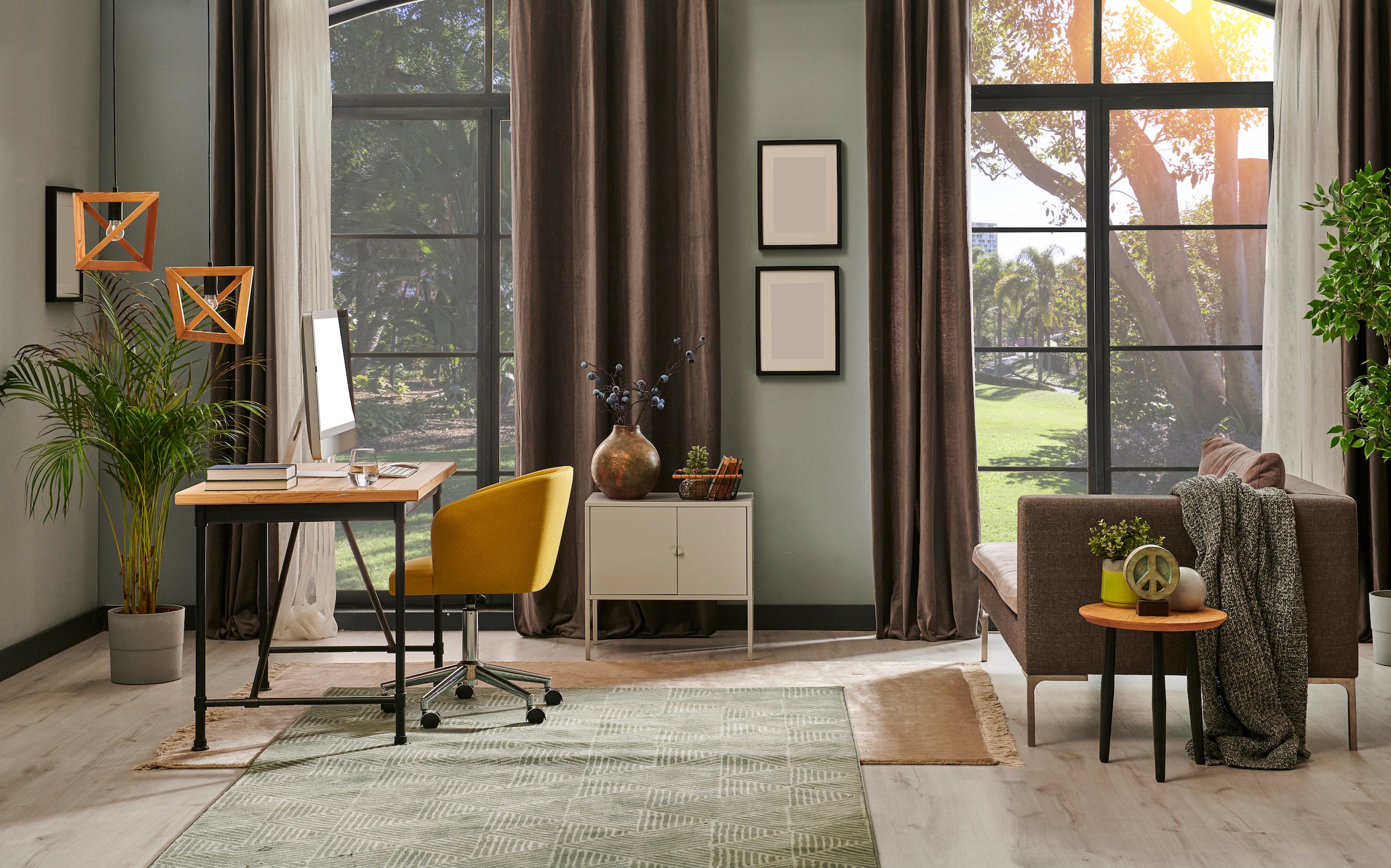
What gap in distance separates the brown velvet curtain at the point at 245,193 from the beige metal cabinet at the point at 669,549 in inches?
57.9

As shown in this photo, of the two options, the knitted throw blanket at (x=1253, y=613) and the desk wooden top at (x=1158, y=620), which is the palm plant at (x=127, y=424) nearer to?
the desk wooden top at (x=1158, y=620)

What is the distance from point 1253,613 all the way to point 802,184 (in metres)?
2.51

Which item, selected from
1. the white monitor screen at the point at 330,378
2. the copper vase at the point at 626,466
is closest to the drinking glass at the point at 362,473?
the white monitor screen at the point at 330,378

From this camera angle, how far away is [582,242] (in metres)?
4.74

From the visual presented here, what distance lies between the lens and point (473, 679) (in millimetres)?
3873

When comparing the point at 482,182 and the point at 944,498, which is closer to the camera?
the point at 944,498

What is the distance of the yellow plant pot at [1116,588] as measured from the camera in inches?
122

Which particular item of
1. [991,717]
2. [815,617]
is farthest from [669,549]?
[991,717]

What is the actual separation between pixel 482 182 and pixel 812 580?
7.43 feet

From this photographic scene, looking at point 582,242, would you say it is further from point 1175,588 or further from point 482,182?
point 1175,588

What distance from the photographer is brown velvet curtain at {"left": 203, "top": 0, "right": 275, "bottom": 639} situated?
15.4 ft

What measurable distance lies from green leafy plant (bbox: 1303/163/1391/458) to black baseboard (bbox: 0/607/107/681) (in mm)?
4784

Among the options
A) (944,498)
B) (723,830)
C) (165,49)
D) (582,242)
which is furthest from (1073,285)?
(165,49)

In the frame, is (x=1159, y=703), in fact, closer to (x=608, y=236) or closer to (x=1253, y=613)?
(x=1253, y=613)
